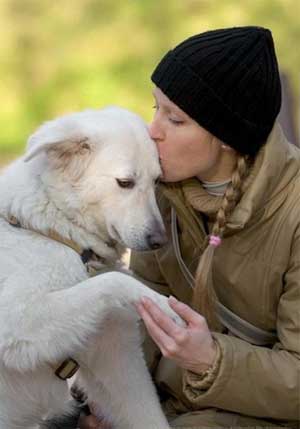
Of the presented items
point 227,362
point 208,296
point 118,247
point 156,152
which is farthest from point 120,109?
point 227,362

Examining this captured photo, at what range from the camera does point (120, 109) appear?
9.44ft

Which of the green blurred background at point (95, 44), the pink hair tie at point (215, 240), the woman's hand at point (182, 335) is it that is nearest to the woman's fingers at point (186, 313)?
the woman's hand at point (182, 335)

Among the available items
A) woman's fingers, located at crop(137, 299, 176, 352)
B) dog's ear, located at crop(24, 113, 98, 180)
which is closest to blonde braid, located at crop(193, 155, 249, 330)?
woman's fingers, located at crop(137, 299, 176, 352)

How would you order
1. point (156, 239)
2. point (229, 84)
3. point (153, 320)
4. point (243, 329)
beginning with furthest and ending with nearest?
point (243, 329)
point (156, 239)
point (229, 84)
point (153, 320)

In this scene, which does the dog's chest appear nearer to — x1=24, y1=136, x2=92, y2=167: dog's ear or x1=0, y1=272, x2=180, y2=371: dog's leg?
x1=0, y1=272, x2=180, y2=371: dog's leg

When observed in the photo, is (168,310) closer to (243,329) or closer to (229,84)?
(243,329)

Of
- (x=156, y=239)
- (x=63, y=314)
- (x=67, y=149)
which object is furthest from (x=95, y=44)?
(x=63, y=314)

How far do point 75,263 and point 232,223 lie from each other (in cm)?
49

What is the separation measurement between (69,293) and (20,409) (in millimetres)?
480

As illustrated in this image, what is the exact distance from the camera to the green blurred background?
6.11m

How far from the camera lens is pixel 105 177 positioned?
107 inches

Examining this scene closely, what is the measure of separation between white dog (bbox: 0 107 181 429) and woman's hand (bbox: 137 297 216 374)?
0.13ft

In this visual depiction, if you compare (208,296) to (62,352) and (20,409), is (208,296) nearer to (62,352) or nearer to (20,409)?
(62,352)

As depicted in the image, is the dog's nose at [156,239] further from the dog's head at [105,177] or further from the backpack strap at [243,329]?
the backpack strap at [243,329]
